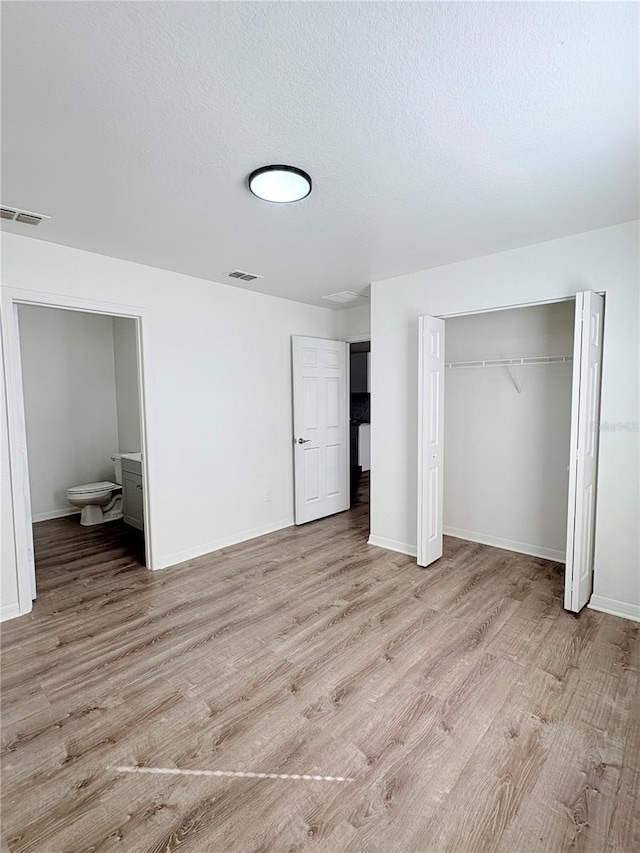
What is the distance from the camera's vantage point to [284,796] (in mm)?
1622

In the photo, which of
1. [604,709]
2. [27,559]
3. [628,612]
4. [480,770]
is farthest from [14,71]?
[628,612]

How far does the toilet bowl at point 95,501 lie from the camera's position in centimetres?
491

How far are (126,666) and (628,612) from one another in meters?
3.26

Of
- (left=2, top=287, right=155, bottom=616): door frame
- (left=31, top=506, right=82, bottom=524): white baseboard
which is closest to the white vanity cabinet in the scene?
(left=31, top=506, right=82, bottom=524): white baseboard

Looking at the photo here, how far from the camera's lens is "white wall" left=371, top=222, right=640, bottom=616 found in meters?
2.77

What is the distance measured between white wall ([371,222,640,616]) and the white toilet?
3504 millimetres

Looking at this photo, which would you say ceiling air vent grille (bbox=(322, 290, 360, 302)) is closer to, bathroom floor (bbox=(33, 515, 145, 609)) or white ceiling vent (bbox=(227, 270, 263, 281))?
white ceiling vent (bbox=(227, 270, 263, 281))

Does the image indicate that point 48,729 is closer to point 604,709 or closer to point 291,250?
point 604,709

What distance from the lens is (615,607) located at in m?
2.89

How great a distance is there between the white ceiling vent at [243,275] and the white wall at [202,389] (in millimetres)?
316

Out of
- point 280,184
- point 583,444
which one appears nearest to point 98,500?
point 280,184

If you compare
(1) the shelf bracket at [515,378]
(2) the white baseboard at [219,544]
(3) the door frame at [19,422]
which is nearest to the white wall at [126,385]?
(2) the white baseboard at [219,544]

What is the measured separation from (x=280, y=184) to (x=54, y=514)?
517 centimetres

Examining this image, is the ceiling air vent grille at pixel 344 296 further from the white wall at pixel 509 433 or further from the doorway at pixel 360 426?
the doorway at pixel 360 426
